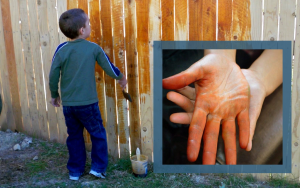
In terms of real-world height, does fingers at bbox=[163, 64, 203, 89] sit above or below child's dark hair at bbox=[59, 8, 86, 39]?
below

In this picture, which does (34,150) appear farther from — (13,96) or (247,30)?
(247,30)

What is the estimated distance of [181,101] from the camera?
3.17 metres

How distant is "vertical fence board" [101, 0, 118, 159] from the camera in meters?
3.25

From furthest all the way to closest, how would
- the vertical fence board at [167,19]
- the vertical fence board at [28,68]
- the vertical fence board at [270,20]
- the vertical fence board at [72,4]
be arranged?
1. the vertical fence board at [28,68]
2. the vertical fence board at [72,4]
3. the vertical fence board at [167,19]
4. the vertical fence board at [270,20]

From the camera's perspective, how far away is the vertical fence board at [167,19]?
10.1 ft

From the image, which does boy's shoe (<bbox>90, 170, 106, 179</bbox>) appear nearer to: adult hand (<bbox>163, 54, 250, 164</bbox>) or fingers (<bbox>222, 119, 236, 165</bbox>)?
adult hand (<bbox>163, 54, 250, 164</bbox>)

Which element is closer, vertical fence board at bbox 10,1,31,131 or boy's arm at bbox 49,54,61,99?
boy's arm at bbox 49,54,61,99

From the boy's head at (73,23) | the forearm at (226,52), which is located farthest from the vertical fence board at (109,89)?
the forearm at (226,52)

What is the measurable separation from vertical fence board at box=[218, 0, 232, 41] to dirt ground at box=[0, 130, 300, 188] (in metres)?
1.45

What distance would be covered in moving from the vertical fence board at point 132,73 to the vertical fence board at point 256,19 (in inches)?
46.3

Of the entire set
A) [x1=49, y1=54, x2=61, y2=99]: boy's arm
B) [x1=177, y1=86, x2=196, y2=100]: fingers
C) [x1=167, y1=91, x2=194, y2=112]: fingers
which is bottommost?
[x1=167, y1=91, x2=194, y2=112]: fingers

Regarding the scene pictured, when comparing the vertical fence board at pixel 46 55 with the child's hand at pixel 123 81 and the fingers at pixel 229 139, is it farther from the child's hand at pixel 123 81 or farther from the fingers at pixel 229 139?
the fingers at pixel 229 139

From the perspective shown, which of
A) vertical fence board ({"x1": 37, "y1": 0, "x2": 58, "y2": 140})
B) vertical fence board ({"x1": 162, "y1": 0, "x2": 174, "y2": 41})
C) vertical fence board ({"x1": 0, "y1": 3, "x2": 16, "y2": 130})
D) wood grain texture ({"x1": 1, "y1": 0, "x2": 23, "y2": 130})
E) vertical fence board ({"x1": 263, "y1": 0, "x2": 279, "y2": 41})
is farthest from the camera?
vertical fence board ({"x1": 0, "y1": 3, "x2": 16, "y2": 130})

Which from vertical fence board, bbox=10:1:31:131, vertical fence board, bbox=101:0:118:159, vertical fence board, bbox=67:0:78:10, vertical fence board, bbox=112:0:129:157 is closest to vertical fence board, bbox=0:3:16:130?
vertical fence board, bbox=10:1:31:131
